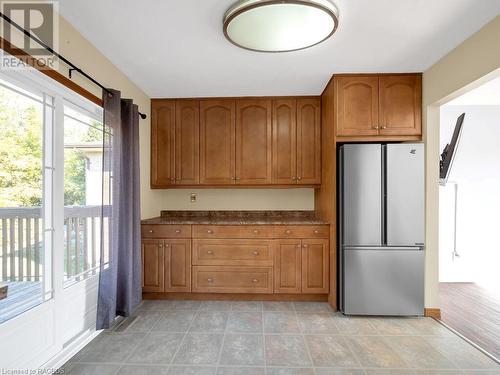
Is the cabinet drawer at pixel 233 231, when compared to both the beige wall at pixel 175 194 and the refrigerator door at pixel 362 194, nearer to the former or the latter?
the beige wall at pixel 175 194

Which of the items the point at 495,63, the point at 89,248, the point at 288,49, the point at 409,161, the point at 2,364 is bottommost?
the point at 2,364

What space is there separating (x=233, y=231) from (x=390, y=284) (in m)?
1.71

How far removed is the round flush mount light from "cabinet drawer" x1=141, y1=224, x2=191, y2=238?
A: 2.01m

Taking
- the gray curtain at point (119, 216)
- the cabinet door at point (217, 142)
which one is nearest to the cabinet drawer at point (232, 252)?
the gray curtain at point (119, 216)

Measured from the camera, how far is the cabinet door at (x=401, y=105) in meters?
2.69

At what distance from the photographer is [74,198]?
218cm

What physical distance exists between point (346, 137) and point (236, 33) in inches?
61.0

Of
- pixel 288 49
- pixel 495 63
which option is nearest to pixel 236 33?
pixel 288 49

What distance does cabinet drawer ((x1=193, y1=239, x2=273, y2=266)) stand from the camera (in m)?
2.95

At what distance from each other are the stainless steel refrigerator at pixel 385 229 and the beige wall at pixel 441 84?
113 millimetres

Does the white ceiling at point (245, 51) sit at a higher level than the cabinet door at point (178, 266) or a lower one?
higher

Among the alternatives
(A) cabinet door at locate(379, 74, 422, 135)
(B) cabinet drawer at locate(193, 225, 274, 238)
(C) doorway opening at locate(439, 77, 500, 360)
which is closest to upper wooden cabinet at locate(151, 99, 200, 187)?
(B) cabinet drawer at locate(193, 225, 274, 238)

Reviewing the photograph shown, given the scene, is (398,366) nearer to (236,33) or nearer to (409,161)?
(409,161)

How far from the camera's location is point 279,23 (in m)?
1.72
